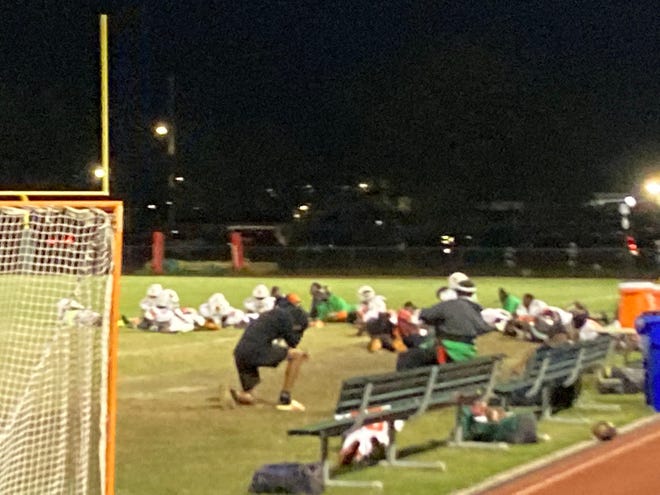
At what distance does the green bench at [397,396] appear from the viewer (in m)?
10.2

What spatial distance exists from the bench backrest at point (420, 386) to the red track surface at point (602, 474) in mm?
1186

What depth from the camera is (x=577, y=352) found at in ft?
46.8

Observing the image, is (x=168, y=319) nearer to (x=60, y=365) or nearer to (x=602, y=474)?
(x=60, y=365)

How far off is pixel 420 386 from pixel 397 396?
→ 0.43 meters

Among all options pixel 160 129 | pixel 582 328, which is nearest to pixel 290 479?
pixel 582 328

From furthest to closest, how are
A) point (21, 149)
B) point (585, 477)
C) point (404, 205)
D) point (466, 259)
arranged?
1. point (21, 149)
2. point (404, 205)
3. point (466, 259)
4. point (585, 477)

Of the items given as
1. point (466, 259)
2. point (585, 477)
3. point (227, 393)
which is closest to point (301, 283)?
point (466, 259)

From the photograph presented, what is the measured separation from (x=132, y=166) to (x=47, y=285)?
59920 millimetres

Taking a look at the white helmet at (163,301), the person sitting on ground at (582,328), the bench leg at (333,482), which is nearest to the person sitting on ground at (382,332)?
the person sitting on ground at (582,328)

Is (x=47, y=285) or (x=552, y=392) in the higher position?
(x=47, y=285)

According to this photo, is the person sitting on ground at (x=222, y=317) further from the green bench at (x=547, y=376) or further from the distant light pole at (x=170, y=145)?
the distant light pole at (x=170, y=145)

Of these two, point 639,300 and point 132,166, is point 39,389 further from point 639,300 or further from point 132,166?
point 132,166

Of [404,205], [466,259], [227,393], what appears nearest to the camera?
[227,393]

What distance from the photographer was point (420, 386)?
37.7ft
